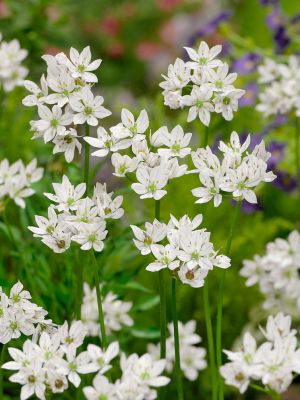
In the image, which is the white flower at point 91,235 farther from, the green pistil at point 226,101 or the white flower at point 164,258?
the green pistil at point 226,101

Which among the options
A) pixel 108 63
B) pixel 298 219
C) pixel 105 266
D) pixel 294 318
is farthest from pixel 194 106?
pixel 108 63

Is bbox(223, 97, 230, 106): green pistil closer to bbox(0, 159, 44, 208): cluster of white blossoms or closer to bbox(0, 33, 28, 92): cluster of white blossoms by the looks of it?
bbox(0, 159, 44, 208): cluster of white blossoms

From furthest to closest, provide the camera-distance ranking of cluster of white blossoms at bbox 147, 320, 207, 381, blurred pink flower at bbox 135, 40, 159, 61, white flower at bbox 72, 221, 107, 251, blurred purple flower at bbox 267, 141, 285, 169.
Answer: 1. blurred pink flower at bbox 135, 40, 159, 61
2. blurred purple flower at bbox 267, 141, 285, 169
3. cluster of white blossoms at bbox 147, 320, 207, 381
4. white flower at bbox 72, 221, 107, 251

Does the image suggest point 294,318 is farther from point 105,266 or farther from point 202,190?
point 202,190

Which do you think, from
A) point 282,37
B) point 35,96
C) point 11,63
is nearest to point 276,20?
point 282,37

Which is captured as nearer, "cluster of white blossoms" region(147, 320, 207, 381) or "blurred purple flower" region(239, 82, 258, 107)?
"cluster of white blossoms" region(147, 320, 207, 381)

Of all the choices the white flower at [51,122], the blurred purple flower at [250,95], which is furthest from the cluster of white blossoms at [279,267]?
the blurred purple flower at [250,95]

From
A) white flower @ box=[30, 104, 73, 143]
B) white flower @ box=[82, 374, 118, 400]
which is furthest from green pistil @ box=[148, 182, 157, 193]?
white flower @ box=[82, 374, 118, 400]
